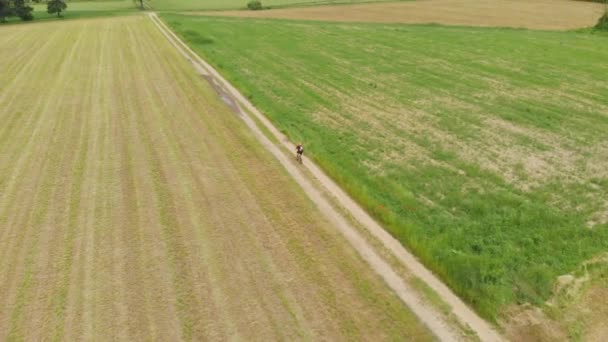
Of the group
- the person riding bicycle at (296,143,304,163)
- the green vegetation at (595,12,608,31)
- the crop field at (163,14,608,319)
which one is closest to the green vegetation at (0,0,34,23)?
the crop field at (163,14,608,319)

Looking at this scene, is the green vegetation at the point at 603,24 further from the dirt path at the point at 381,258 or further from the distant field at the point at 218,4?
the dirt path at the point at 381,258

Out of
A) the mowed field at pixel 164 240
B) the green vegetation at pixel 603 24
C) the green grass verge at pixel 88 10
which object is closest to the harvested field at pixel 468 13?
the green vegetation at pixel 603 24

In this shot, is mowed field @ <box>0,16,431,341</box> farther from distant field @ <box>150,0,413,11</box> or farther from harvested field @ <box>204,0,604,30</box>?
distant field @ <box>150,0,413,11</box>

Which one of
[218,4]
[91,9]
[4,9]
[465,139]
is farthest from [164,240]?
[91,9]

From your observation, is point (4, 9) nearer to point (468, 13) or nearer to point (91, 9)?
point (91, 9)

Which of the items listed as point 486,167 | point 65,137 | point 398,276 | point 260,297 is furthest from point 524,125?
point 65,137

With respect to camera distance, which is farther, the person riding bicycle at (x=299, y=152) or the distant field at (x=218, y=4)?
the distant field at (x=218, y=4)
